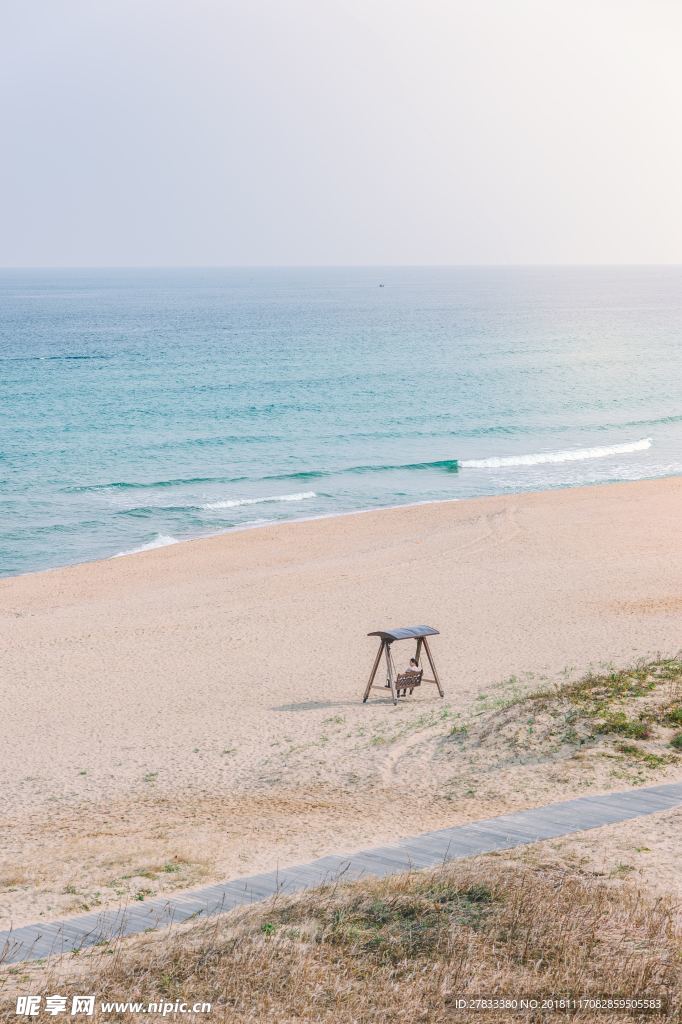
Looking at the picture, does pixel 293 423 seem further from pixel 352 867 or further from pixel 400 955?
pixel 400 955

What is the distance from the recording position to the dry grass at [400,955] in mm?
6566

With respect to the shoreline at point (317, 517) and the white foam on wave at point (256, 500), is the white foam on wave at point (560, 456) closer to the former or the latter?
the shoreline at point (317, 517)

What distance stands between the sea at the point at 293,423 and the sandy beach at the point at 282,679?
4.76 metres

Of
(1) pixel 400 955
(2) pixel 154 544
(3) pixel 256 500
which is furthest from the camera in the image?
(3) pixel 256 500

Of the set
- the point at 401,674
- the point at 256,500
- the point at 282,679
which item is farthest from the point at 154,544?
the point at 401,674

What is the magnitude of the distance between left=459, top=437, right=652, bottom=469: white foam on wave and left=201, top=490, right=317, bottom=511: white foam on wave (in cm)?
773

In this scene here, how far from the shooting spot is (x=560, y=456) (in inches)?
1736

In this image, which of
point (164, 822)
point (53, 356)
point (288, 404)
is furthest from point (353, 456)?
point (53, 356)

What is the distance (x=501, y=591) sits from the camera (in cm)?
2317

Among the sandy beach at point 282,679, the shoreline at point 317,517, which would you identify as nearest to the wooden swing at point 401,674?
the sandy beach at point 282,679

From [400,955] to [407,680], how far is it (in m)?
8.68

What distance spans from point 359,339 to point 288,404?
124 feet

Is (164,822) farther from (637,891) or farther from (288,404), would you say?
(288,404)

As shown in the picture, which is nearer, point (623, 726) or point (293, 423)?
point (623, 726)
